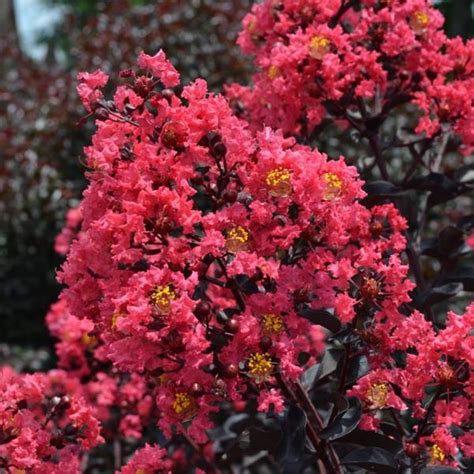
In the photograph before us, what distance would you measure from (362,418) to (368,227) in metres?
0.44

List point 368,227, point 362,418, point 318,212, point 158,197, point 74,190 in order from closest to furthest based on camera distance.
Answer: point 158,197, point 318,212, point 362,418, point 368,227, point 74,190

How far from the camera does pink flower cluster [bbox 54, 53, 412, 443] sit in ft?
4.94

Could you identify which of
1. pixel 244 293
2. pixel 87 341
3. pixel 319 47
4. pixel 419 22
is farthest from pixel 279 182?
pixel 87 341

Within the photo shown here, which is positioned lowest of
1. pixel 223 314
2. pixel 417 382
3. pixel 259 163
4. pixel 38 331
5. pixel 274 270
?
pixel 38 331

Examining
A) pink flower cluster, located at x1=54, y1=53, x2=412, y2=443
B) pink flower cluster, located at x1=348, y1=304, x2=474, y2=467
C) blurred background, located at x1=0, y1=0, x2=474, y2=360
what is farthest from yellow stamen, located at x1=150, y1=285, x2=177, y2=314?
blurred background, located at x1=0, y1=0, x2=474, y2=360

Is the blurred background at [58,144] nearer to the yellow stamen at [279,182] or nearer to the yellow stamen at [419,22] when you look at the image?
the yellow stamen at [419,22]

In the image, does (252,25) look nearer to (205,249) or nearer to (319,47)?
(319,47)

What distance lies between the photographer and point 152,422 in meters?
2.67

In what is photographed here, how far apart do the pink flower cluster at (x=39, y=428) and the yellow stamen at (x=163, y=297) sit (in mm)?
451

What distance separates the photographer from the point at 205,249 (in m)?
1.51

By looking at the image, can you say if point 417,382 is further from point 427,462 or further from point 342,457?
point 342,457

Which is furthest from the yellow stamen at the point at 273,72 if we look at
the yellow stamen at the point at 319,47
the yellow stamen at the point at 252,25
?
the yellow stamen at the point at 252,25

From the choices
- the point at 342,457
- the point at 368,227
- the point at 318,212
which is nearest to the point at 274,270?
the point at 318,212

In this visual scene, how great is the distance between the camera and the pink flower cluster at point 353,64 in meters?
2.15
